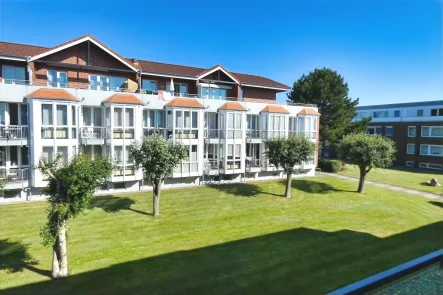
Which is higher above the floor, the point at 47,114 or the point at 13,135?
the point at 47,114

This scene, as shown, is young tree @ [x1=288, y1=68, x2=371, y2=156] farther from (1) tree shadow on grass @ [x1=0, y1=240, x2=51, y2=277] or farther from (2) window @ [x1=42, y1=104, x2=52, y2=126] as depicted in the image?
(1) tree shadow on grass @ [x1=0, y1=240, x2=51, y2=277]

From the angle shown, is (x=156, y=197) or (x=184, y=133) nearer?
(x=156, y=197)

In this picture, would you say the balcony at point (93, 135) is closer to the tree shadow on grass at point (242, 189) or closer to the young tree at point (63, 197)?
the tree shadow on grass at point (242, 189)

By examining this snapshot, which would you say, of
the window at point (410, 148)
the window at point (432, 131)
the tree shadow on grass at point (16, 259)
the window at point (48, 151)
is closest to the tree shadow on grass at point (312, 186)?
the window at point (48, 151)

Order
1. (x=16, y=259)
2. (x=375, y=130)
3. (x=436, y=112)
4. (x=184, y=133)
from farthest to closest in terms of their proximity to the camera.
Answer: (x=375, y=130) < (x=436, y=112) < (x=184, y=133) < (x=16, y=259)

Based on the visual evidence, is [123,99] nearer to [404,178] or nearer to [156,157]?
[156,157]

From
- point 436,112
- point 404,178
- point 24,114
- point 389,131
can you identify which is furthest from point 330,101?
point 24,114

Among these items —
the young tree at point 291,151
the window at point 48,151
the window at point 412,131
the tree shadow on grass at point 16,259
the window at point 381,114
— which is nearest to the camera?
the tree shadow on grass at point 16,259

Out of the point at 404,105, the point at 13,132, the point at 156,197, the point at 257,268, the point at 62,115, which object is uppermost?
the point at 404,105
